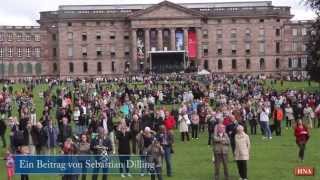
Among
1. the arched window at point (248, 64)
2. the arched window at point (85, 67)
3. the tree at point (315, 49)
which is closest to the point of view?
the tree at point (315, 49)

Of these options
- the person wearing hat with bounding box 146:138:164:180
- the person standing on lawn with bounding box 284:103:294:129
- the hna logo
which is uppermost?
the person standing on lawn with bounding box 284:103:294:129

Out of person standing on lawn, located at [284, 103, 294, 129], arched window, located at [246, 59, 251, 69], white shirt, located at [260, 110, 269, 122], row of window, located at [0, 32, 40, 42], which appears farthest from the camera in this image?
arched window, located at [246, 59, 251, 69]

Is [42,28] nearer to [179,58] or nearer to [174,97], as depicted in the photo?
[179,58]

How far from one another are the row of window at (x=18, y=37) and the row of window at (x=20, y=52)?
5.36ft

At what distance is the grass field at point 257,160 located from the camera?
1057 inches

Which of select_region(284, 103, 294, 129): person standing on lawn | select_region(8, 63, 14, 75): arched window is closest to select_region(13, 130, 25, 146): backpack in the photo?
select_region(284, 103, 294, 129): person standing on lawn

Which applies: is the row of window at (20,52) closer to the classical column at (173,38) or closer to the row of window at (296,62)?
the classical column at (173,38)

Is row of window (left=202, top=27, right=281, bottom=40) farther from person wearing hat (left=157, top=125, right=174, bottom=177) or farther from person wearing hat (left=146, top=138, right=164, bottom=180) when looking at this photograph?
person wearing hat (left=146, top=138, right=164, bottom=180)

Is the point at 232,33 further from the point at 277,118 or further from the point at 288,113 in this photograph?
the point at 277,118

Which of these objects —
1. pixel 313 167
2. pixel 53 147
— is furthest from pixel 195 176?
pixel 53 147

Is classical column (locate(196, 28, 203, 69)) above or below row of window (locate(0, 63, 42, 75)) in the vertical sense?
above

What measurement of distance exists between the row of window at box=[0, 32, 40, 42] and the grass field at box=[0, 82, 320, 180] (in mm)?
103175

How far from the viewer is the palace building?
139m

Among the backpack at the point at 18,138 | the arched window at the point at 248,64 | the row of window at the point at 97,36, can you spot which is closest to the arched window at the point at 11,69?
the row of window at the point at 97,36
